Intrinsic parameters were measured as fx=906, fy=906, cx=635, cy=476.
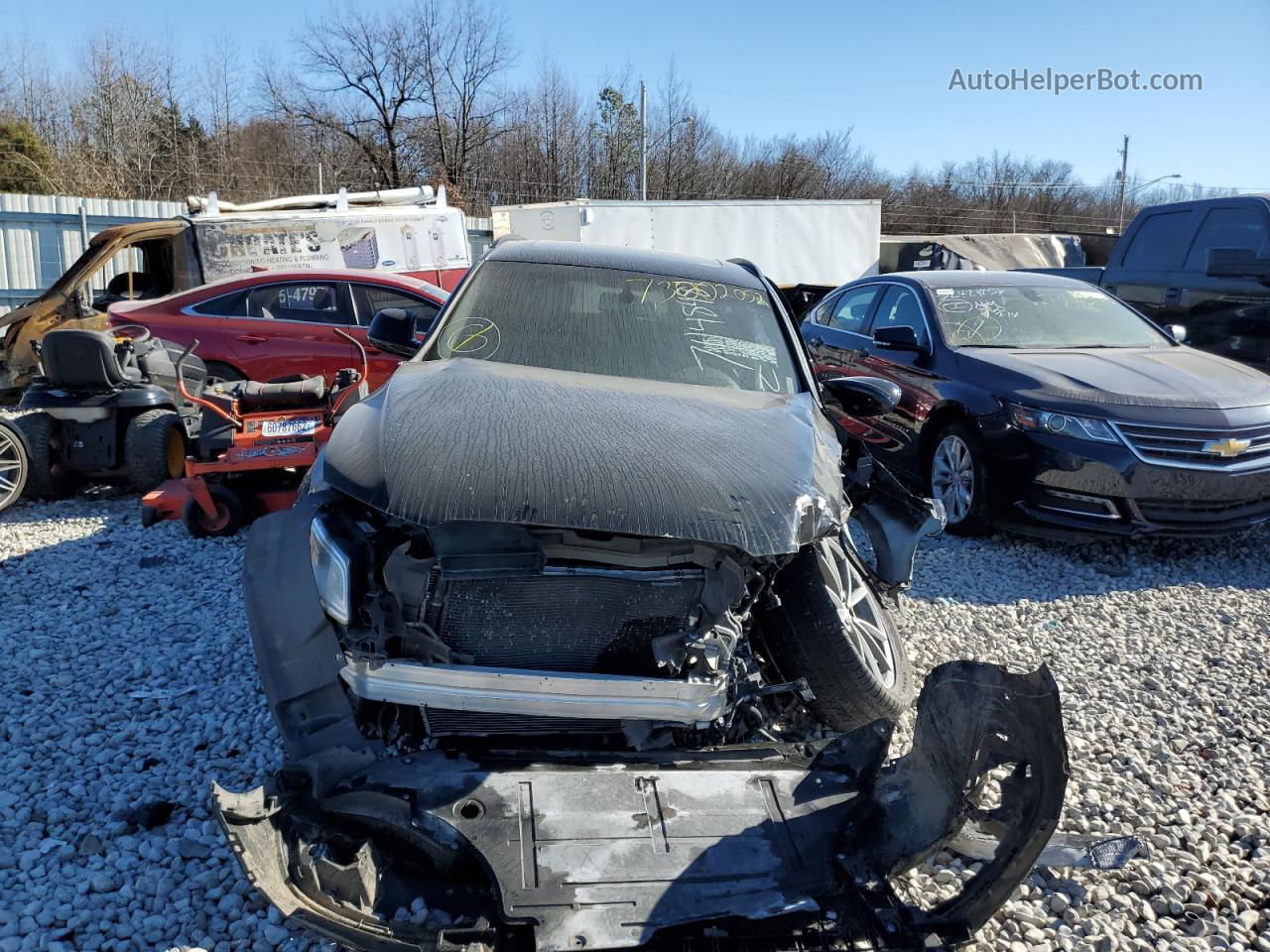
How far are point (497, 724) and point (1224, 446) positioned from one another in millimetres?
4713

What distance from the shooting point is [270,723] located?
11.0 feet

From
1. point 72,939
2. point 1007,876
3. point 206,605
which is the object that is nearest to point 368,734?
point 72,939

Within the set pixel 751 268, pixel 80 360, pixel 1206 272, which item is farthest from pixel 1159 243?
pixel 80 360

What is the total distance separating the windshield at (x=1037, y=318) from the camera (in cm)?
634

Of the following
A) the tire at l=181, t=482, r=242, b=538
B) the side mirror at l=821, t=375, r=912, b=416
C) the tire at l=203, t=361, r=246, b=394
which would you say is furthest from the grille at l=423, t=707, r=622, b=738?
the tire at l=203, t=361, r=246, b=394

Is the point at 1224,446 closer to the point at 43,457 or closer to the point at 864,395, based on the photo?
the point at 864,395

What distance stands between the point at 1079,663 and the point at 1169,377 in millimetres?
2356

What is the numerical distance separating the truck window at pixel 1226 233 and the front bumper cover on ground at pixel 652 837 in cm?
687

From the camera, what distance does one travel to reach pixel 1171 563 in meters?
5.59

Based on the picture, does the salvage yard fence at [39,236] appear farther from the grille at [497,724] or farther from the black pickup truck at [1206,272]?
the grille at [497,724]

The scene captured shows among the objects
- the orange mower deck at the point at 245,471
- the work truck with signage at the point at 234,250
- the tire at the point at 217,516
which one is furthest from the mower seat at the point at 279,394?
the work truck with signage at the point at 234,250

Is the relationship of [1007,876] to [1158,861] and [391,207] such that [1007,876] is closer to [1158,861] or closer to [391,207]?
[1158,861]

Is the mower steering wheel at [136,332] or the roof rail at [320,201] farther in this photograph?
the roof rail at [320,201]

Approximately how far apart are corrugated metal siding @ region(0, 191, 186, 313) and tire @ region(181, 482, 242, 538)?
39.3 feet
